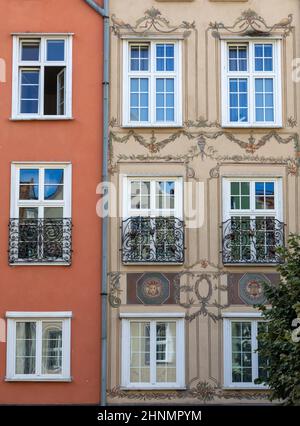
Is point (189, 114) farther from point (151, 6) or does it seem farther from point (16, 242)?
point (16, 242)

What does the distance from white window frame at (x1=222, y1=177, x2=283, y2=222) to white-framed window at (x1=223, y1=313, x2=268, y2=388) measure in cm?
242

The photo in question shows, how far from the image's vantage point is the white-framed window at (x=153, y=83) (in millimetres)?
24859

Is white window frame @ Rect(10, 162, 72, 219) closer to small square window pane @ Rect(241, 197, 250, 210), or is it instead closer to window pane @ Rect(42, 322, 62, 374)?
window pane @ Rect(42, 322, 62, 374)

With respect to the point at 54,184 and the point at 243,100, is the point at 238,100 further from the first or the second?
the point at 54,184

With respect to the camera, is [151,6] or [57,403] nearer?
[57,403]

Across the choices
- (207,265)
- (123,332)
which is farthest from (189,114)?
(123,332)

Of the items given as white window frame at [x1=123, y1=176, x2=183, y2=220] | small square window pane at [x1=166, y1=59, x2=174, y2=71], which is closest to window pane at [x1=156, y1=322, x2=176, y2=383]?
white window frame at [x1=123, y1=176, x2=183, y2=220]

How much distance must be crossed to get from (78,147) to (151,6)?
13.1 ft

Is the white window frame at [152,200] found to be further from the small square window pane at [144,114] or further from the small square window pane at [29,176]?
the small square window pane at [29,176]

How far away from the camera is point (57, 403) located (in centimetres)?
2358

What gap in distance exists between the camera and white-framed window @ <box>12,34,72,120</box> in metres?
24.9

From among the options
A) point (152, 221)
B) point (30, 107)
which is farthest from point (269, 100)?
point (30, 107)
